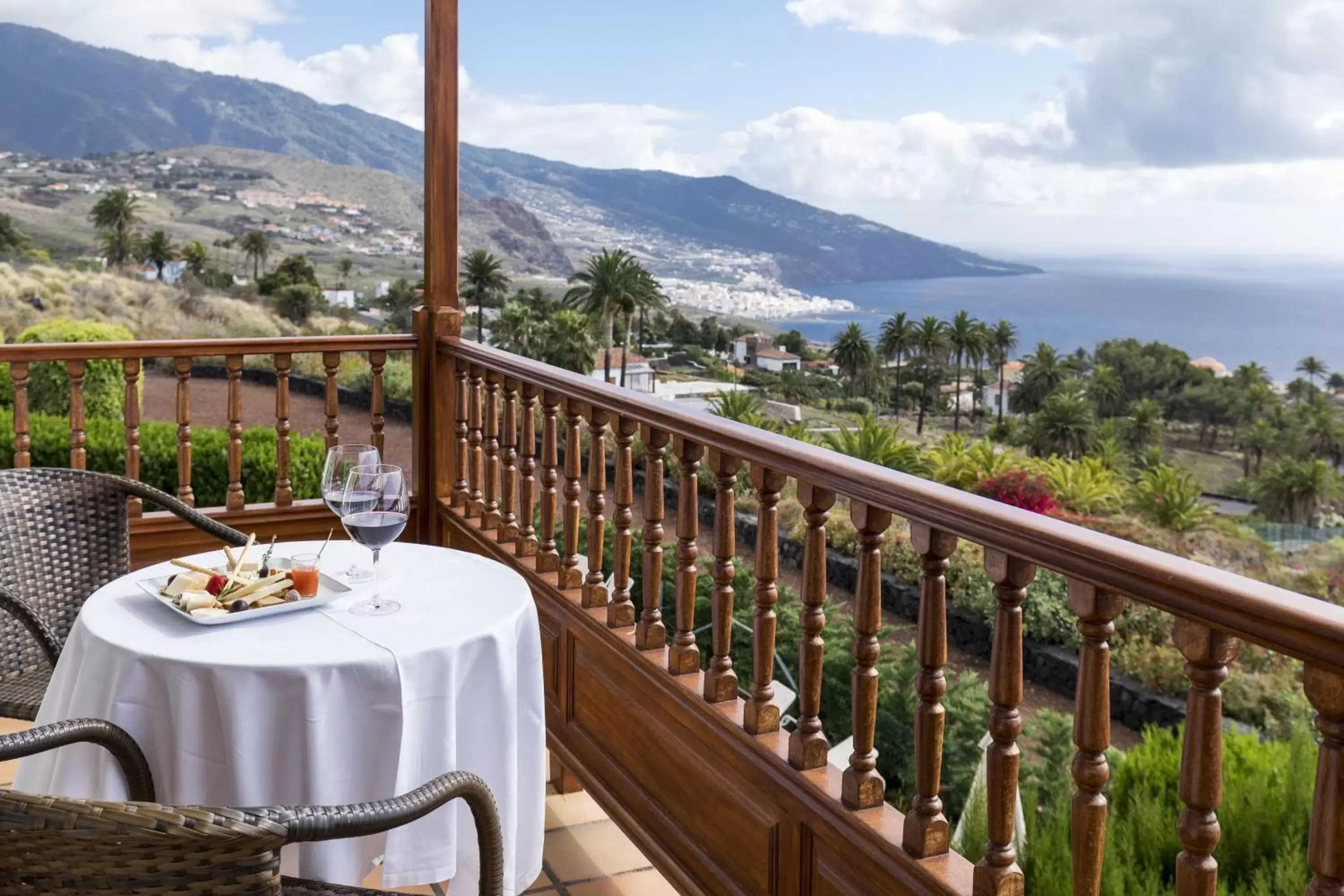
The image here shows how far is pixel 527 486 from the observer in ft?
11.2

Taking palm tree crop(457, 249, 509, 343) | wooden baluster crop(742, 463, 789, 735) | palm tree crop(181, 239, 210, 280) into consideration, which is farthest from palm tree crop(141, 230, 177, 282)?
wooden baluster crop(742, 463, 789, 735)

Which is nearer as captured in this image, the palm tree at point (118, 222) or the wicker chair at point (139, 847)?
the wicker chair at point (139, 847)

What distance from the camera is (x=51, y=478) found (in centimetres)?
253

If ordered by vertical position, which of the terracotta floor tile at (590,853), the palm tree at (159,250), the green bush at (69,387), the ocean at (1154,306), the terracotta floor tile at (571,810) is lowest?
the terracotta floor tile at (590,853)

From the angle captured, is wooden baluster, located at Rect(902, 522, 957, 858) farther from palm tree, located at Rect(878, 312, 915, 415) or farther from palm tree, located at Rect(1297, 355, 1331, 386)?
palm tree, located at Rect(1297, 355, 1331, 386)

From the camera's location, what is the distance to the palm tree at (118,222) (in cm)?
1488

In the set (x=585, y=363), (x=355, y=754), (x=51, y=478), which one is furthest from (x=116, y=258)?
(x=355, y=754)

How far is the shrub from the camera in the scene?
15.2 metres

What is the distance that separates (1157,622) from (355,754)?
9.26 m

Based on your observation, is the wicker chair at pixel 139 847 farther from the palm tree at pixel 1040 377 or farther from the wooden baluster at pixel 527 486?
the palm tree at pixel 1040 377

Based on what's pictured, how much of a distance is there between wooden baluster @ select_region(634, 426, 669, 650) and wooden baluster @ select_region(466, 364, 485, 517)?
49.3 inches

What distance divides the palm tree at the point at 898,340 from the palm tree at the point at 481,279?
17.3 feet

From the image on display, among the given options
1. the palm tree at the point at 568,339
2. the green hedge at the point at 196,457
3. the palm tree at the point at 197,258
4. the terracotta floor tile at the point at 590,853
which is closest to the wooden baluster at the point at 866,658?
the terracotta floor tile at the point at 590,853

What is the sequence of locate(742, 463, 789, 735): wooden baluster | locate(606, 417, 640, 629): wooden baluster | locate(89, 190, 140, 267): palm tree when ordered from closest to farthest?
locate(742, 463, 789, 735): wooden baluster, locate(606, 417, 640, 629): wooden baluster, locate(89, 190, 140, 267): palm tree
